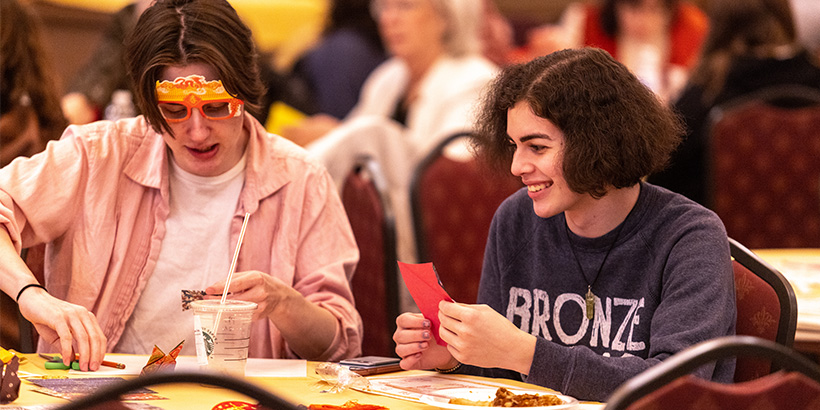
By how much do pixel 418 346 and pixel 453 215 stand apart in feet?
5.10

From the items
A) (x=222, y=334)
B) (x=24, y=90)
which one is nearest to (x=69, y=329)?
(x=222, y=334)

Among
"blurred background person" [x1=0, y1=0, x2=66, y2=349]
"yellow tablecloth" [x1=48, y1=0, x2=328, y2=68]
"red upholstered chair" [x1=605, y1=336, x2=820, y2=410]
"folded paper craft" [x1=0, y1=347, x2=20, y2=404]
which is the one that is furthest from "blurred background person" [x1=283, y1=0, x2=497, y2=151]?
"red upholstered chair" [x1=605, y1=336, x2=820, y2=410]

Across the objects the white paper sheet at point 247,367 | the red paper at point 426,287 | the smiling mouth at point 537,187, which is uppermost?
the smiling mouth at point 537,187

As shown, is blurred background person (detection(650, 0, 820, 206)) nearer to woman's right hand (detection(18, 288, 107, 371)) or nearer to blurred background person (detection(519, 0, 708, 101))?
blurred background person (detection(519, 0, 708, 101))

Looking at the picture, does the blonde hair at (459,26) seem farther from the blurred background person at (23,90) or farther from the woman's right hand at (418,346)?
the woman's right hand at (418,346)

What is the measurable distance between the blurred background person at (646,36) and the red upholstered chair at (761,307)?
353 centimetres

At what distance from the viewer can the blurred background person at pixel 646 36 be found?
210 inches

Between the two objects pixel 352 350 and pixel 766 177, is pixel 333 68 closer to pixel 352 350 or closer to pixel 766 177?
pixel 766 177

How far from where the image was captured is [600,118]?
168 cm

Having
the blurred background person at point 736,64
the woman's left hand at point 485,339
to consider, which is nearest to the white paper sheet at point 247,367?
the woman's left hand at point 485,339

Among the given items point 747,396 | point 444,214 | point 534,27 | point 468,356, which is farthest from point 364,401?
point 534,27

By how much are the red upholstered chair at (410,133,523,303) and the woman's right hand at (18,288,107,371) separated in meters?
1.65

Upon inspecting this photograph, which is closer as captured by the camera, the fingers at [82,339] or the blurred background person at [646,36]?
the fingers at [82,339]

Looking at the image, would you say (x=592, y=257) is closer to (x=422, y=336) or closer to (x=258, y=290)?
(x=422, y=336)
